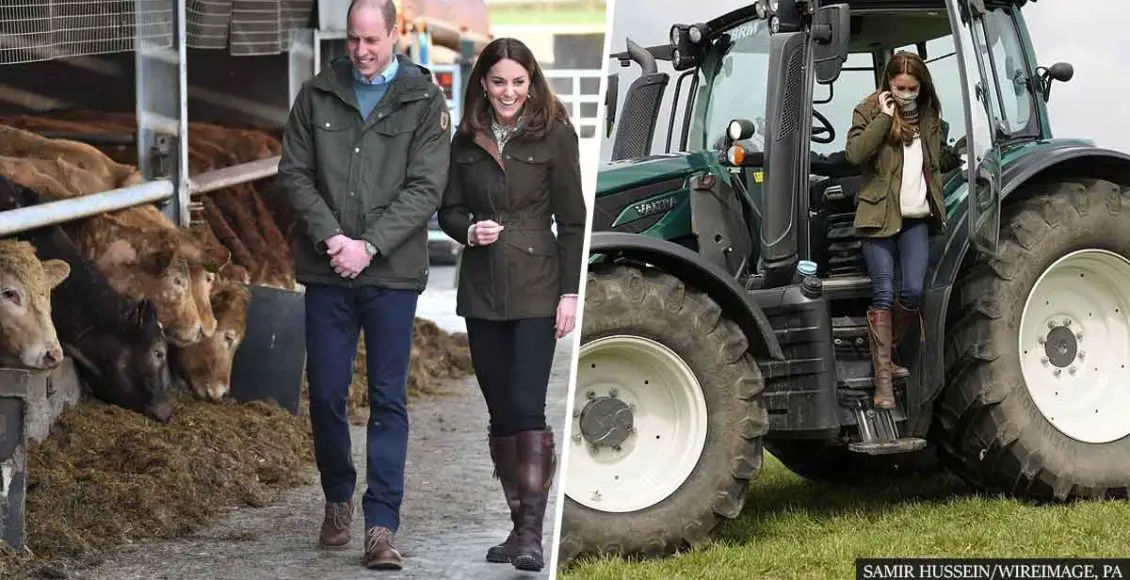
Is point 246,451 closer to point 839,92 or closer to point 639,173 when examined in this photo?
point 639,173

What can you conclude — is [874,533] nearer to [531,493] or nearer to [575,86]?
[531,493]

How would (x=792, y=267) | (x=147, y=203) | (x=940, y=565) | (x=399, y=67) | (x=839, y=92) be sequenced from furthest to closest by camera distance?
(x=147, y=203) < (x=839, y=92) < (x=792, y=267) < (x=399, y=67) < (x=940, y=565)

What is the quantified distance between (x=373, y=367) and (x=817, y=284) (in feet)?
4.29

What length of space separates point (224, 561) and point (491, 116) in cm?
144

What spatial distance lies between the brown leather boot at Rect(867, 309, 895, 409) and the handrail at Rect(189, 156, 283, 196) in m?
3.23

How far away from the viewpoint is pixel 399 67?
4.33m

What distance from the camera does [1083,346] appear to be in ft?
17.3

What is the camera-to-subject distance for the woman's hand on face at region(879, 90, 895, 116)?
15.4 ft

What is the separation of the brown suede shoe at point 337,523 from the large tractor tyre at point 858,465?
1.82 m

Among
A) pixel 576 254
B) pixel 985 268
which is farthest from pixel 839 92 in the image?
pixel 576 254

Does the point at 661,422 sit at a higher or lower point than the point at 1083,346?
lower

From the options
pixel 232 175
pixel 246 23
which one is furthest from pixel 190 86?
pixel 232 175

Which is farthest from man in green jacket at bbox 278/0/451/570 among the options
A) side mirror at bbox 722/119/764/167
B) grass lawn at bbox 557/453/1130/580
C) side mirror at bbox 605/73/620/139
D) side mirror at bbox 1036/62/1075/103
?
side mirror at bbox 1036/62/1075/103

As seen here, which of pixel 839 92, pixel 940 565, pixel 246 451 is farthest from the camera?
pixel 246 451
